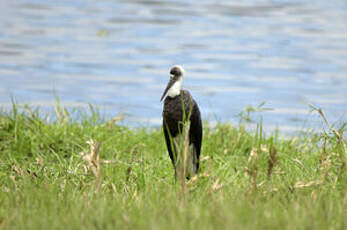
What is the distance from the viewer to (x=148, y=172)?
5.36 metres

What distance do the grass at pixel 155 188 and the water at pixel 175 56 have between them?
1408 millimetres

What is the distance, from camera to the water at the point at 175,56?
11391 mm

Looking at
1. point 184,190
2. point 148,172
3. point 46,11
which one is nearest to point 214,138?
point 148,172

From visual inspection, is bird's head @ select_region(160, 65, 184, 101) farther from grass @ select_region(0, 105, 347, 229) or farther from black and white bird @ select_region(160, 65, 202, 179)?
grass @ select_region(0, 105, 347, 229)

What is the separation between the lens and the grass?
10.3 feet

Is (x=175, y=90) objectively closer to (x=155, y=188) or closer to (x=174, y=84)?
(x=174, y=84)

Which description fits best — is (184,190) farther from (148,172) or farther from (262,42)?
(262,42)

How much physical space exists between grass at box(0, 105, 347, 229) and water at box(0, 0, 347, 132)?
4.62 ft

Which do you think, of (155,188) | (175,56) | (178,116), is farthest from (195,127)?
(175,56)

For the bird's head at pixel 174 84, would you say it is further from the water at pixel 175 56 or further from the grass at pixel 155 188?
the water at pixel 175 56

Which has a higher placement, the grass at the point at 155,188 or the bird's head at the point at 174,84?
the bird's head at the point at 174,84

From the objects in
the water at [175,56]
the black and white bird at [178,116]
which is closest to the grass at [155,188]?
the black and white bird at [178,116]

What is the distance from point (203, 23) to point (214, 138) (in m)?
12.9

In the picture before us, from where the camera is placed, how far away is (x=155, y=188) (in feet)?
13.9
